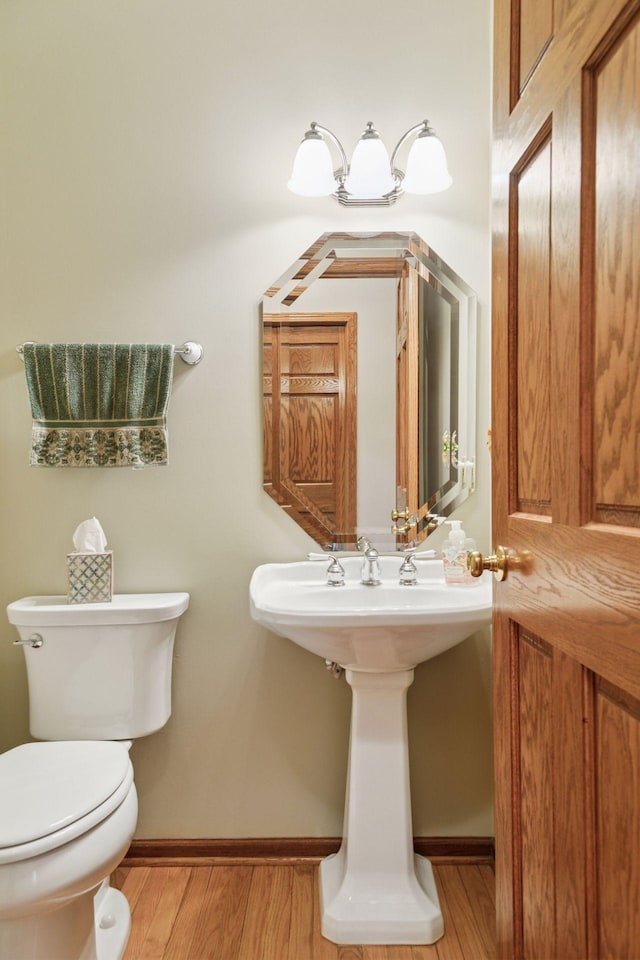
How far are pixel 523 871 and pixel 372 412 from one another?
1162 millimetres

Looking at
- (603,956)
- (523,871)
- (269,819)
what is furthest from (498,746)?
(269,819)

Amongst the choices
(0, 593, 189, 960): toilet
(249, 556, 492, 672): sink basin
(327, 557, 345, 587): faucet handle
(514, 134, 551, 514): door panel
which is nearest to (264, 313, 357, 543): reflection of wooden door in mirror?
(327, 557, 345, 587): faucet handle

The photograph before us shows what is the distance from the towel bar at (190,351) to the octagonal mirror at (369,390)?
192 millimetres

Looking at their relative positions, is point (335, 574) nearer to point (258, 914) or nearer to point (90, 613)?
point (90, 613)

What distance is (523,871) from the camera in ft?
3.01

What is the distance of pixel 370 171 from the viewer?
1.65 meters

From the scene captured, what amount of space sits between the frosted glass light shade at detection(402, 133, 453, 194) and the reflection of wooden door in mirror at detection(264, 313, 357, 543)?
39cm

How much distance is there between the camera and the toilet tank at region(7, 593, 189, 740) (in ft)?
5.18

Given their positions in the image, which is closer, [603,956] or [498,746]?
[603,956]

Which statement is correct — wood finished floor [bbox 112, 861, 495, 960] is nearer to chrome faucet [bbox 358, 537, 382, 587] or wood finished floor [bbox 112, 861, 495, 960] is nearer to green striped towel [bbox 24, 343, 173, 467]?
chrome faucet [bbox 358, 537, 382, 587]

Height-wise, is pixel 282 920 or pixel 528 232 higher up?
pixel 528 232

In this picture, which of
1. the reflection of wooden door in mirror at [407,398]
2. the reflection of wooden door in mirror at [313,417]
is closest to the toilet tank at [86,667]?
the reflection of wooden door in mirror at [313,417]

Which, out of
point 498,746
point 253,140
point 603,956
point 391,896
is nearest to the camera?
point 603,956

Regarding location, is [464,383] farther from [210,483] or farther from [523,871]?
[523,871]
